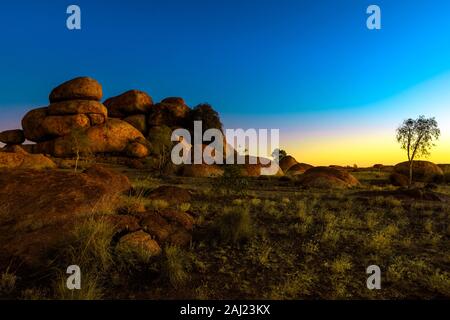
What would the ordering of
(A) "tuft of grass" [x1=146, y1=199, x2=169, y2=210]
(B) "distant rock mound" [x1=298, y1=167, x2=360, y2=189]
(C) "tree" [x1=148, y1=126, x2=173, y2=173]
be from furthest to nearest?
(C) "tree" [x1=148, y1=126, x2=173, y2=173]
(B) "distant rock mound" [x1=298, y1=167, x2=360, y2=189]
(A) "tuft of grass" [x1=146, y1=199, x2=169, y2=210]

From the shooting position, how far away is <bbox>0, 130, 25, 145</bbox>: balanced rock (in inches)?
1790

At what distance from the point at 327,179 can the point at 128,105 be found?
35460 mm

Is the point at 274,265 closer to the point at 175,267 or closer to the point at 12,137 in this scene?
the point at 175,267

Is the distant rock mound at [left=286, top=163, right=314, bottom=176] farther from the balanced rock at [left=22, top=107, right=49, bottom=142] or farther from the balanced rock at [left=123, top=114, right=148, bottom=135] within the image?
the balanced rock at [left=22, top=107, right=49, bottom=142]

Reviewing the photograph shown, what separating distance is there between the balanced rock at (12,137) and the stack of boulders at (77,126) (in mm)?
1857

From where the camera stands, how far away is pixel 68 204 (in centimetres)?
798

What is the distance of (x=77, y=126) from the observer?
134 feet

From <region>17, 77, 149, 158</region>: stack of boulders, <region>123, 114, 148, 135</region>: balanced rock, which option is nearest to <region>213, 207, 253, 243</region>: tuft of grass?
<region>17, 77, 149, 158</region>: stack of boulders

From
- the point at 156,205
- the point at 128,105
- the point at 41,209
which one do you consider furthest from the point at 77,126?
the point at 41,209

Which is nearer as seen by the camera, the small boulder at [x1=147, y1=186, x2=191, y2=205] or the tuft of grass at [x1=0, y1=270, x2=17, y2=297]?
the tuft of grass at [x1=0, y1=270, x2=17, y2=297]

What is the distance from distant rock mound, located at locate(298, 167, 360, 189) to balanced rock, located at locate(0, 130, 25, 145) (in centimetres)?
4080

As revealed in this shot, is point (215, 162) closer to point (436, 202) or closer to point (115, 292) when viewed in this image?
point (436, 202)
